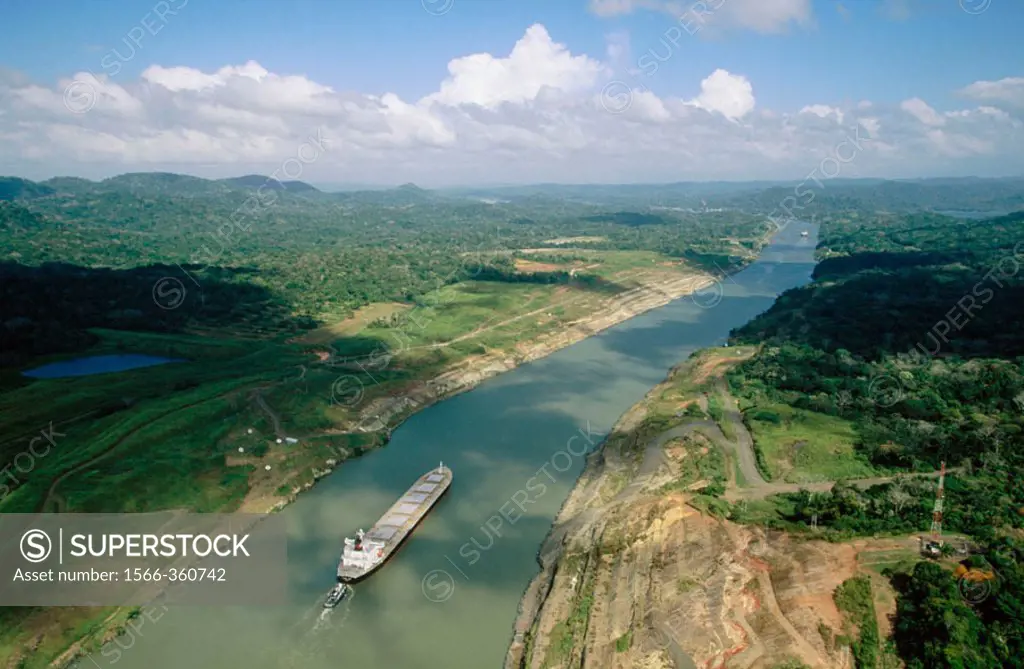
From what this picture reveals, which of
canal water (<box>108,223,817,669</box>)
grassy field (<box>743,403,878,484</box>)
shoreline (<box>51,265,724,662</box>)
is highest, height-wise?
grassy field (<box>743,403,878,484</box>)

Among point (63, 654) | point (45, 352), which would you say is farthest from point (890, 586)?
point (45, 352)

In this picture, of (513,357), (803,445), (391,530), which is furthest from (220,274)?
(803,445)

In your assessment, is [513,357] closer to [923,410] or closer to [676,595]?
[923,410]

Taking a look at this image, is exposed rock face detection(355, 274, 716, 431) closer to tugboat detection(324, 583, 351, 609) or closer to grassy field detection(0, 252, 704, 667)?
grassy field detection(0, 252, 704, 667)

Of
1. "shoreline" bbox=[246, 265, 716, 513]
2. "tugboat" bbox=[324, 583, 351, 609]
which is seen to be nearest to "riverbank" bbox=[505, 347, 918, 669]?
"tugboat" bbox=[324, 583, 351, 609]

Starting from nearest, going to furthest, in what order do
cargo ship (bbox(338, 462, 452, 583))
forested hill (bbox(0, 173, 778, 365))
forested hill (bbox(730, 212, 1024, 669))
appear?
forested hill (bbox(730, 212, 1024, 669)) < cargo ship (bbox(338, 462, 452, 583)) < forested hill (bbox(0, 173, 778, 365))

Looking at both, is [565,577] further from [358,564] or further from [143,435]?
[143,435]
